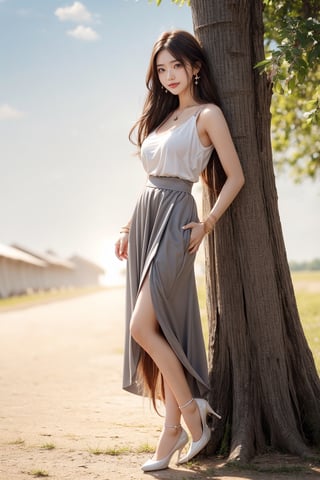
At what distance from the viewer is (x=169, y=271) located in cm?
412

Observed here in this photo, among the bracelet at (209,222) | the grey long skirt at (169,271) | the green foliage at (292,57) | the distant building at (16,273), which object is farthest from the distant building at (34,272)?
the bracelet at (209,222)

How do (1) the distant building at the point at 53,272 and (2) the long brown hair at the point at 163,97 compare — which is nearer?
(2) the long brown hair at the point at 163,97

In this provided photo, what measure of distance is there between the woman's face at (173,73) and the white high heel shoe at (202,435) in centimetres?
202

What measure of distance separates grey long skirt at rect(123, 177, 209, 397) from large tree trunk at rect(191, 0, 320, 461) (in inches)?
11.4

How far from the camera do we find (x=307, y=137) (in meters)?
14.9

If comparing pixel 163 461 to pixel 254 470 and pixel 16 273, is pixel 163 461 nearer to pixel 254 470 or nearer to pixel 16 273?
pixel 254 470

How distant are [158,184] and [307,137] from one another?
1120 centimetres

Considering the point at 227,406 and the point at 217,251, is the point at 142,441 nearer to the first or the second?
the point at 227,406

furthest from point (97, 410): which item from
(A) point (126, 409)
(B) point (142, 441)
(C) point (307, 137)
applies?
(C) point (307, 137)

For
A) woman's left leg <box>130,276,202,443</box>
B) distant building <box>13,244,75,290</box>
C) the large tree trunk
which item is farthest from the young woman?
distant building <box>13,244,75,290</box>

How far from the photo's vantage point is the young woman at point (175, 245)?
4.13 m

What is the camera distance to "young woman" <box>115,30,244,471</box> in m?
4.13

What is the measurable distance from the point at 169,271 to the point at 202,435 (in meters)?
1.05

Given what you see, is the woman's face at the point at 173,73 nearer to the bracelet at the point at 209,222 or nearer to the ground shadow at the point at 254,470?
the bracelet at the point at 209,222
